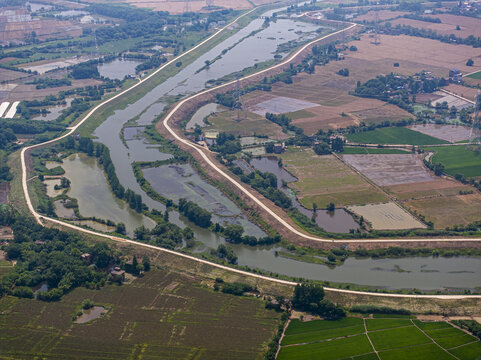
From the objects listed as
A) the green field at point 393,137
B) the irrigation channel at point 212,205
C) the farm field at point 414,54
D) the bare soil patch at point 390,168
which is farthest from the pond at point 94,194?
the farm field at point 414,54

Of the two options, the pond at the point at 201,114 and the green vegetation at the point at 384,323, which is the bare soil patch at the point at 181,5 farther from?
the green vegetation at the point at 384,323

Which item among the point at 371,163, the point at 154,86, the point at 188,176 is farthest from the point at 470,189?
the point at 154,86

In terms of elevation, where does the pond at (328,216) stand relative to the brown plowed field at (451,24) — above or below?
below

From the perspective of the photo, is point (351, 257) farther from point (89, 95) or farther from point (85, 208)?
point (89, 95)

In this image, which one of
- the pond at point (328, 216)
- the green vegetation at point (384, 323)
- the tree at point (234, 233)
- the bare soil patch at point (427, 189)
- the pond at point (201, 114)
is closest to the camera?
the green vegetation at point (384, 323)

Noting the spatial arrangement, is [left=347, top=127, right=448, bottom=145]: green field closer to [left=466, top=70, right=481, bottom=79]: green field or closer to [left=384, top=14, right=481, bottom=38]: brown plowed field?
[left=466, top=70, right=481, bottom=79]: green field

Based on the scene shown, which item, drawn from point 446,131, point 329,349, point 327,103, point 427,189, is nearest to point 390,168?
point 427,189
